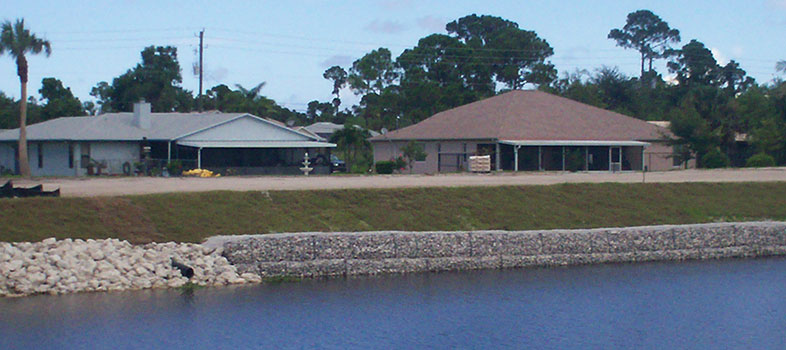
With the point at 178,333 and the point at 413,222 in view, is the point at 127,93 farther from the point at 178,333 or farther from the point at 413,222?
the point at 178,333

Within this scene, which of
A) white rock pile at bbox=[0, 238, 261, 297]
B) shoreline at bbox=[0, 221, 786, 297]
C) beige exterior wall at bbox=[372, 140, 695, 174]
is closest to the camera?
white rock pile at bbox=[0, 238, 261, 297]

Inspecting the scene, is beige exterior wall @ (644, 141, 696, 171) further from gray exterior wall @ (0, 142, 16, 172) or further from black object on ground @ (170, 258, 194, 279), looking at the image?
black object on ground @ (170, 258, 194, 279)

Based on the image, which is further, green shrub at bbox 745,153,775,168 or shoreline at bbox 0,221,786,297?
green shrub at bbox 745,153,775,168

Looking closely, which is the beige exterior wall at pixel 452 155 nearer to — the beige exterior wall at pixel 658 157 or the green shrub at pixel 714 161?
the beige exterior wall at pixel 658 157

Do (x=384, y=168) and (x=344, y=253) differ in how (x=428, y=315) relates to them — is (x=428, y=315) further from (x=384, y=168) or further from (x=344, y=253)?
(x=384, y=168)

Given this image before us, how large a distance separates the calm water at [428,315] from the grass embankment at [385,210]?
332cm

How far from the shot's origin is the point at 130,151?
49500 mm

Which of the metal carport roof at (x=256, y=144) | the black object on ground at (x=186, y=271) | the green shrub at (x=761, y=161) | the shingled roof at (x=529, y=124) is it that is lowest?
the black object on ground at (x=186, y=271)

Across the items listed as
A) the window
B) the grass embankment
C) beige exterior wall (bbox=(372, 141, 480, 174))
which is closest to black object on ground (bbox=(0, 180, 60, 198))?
the grass embankment

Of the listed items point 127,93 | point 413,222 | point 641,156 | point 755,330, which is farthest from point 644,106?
point 755,330

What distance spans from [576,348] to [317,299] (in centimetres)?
621

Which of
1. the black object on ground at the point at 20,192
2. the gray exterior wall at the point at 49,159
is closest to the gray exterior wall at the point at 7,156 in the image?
the gray exterior wall at the point at 49,159

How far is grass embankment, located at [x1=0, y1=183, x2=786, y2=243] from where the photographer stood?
23.5m

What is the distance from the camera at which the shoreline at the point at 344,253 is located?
20.7m
